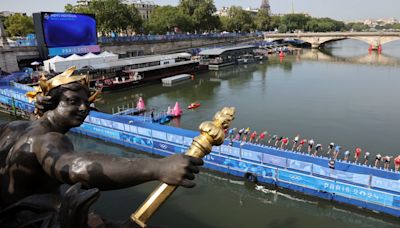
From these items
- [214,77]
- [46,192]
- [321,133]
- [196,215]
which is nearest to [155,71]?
[214,77]

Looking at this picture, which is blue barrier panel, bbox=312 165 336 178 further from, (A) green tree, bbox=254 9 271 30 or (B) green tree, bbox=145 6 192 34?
(A) green tree, bbox=254 9 271 30

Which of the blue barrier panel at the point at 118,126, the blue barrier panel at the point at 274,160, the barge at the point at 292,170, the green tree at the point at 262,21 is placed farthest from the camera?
the green tree at the point at 262,21

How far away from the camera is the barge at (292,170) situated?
13641mm

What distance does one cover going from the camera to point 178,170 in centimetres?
238

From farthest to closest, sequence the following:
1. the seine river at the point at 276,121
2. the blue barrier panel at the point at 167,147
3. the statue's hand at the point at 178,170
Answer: the blue barrier panel at the point at 167,147 → the seine river at the point at 276,121 → the statue's hand at the point at 178,170

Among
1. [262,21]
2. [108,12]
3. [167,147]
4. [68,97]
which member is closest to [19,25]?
[108,12]

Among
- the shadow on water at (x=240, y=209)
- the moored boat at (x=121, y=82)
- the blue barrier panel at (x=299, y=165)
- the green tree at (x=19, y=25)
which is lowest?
the shadow on water at (x=240, y=209)

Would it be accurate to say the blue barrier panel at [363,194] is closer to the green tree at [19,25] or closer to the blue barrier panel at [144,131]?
the blue barrier panel at [144,131]

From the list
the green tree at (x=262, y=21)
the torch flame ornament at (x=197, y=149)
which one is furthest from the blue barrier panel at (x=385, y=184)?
the green tree at (x=262, y=21)

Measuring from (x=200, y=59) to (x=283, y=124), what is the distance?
3679cm

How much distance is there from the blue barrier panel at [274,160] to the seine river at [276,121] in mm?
1260

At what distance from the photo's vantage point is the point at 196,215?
46.9ft

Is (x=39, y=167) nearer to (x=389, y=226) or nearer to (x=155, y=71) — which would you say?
(x=389, y=226)

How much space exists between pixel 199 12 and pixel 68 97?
89.0 meters
